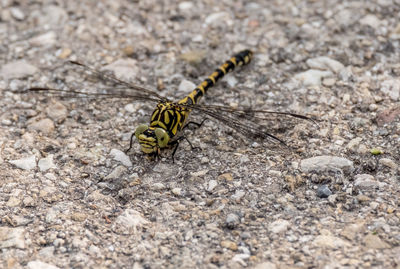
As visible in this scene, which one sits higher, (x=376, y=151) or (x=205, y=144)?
(x=376, y=151)

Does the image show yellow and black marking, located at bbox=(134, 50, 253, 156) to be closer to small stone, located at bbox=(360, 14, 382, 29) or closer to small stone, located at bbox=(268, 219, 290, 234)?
small stone, located at bbox=(268, 219, 290, 234)

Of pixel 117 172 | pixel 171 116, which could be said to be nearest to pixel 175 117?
pixel 171 116

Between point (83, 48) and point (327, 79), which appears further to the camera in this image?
point (83, 48)

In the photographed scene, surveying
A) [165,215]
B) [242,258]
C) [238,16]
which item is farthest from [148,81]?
[242,258]

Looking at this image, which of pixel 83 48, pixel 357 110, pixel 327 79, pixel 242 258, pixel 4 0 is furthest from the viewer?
pixel 4 0

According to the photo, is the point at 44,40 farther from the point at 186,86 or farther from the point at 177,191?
the point at 177,191

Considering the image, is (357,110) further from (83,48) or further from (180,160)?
(83,48)

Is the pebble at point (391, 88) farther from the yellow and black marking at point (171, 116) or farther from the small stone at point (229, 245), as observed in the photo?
the small stone at point (229, 245)
